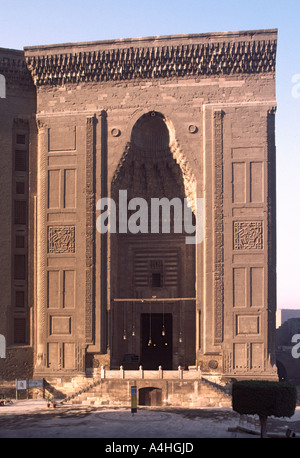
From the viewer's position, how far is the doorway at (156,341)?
40.7m

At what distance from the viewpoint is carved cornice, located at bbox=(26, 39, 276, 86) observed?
122 feet

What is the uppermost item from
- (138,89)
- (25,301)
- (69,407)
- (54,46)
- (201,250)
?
(54,46)

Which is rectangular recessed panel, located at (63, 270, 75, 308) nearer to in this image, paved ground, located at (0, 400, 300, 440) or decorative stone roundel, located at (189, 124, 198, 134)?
paved ground, located at (0, 400, 300, 440)

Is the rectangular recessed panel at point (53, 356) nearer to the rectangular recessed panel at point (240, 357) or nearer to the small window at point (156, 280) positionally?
the small window at point (156, 280)

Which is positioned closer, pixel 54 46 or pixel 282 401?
pixel 282 401

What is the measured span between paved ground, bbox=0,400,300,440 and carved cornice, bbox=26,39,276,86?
1835 centimetres

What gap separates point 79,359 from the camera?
37094mm

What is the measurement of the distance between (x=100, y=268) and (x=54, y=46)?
511 inches

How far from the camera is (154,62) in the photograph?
38.0m

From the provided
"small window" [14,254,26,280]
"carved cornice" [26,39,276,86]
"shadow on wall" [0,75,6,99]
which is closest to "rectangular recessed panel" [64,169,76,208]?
"small window" [14,254,26,280]

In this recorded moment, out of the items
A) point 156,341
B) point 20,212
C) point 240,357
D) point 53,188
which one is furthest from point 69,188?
point 240,357
